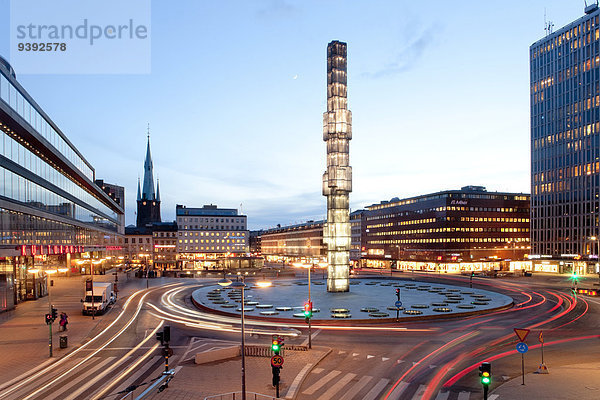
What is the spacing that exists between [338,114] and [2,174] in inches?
1619

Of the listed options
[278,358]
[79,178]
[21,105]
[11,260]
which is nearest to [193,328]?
[278,358]

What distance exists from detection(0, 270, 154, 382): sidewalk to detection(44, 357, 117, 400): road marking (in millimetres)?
3690

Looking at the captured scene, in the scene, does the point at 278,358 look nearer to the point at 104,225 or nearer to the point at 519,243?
the point at 104,225

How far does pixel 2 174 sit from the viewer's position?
141 ft

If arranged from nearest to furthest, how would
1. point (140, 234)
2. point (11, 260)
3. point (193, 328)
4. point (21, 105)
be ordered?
point (193, 328)
point (21, 105)
point (11, 260)
point (140, 234)

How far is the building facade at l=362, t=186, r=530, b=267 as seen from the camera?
421 ft

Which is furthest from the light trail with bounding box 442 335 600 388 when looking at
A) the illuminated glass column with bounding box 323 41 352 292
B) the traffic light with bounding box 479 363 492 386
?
the illuminated glass column with bounding box 323 41 352 292

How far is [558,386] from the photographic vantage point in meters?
22.8

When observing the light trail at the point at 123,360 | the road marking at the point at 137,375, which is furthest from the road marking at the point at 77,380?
the road marking at the point at 137,375

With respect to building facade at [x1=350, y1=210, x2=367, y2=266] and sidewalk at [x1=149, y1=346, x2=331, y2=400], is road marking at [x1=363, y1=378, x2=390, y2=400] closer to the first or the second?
sidewalk at [x1=149, y1=346, x2=331, y2=400]

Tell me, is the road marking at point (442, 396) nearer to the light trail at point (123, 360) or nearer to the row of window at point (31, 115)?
the light trail at point (123, 360)

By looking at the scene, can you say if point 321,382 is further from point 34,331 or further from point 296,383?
point 34,331

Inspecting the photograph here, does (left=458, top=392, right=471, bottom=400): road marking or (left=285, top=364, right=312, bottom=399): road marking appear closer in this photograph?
(left=458, top=392, right=471, bottom=400): road marking

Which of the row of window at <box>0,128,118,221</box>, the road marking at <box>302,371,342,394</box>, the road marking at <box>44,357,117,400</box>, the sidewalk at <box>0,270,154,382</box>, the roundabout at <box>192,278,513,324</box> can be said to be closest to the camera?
the road marking at <box>44,357,117,400</box>
